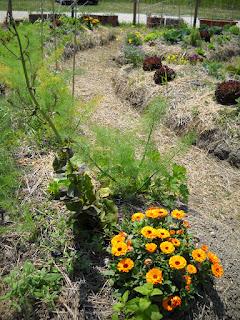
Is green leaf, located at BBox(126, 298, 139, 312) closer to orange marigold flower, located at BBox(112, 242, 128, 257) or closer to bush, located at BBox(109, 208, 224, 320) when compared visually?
bush, located at BBox(109, 208, 224, 320)

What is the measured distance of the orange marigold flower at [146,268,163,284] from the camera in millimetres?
2270

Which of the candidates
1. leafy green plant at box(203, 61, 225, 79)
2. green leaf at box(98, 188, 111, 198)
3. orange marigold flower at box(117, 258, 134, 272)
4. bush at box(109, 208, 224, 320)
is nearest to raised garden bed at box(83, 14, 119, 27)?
leafy green plant at box(203, 61, 225, 79)

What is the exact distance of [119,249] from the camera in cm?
243

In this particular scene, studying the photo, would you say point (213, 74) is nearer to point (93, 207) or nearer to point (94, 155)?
point (94, 155)

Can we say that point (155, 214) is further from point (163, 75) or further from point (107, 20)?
point (107, 20)

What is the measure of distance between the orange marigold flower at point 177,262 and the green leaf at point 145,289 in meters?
0.18

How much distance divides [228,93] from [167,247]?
127 inches

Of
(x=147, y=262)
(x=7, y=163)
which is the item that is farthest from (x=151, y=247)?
(x=7, y=163)

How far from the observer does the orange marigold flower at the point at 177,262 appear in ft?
7.63

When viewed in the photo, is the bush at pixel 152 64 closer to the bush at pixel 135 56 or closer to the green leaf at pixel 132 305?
the bush at pixel 135 56

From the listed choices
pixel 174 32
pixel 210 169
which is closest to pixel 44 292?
pixel 210 169

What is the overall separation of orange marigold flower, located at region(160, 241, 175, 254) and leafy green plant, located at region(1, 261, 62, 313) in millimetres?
677

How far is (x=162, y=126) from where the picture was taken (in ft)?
17.5

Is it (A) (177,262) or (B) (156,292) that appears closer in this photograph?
(B) (156,292)
